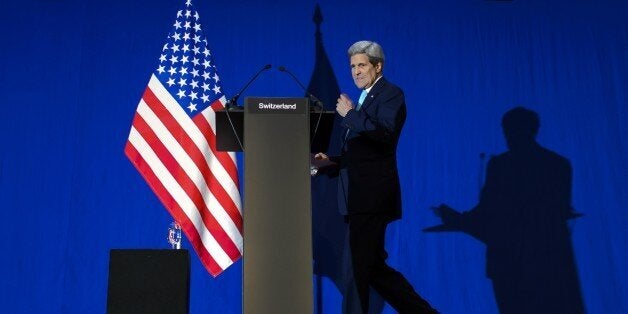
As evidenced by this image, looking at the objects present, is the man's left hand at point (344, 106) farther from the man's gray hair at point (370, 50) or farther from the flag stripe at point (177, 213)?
the flag stripe at point (177, 213)

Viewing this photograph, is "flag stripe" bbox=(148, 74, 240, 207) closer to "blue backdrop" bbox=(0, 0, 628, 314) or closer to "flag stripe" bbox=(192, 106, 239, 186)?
"flag stripe" bbox=(192, 106, 239, 186)

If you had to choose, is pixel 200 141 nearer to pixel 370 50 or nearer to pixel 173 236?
pixel 173 236

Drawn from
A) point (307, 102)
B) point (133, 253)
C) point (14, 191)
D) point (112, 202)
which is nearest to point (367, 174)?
point (307, 102)

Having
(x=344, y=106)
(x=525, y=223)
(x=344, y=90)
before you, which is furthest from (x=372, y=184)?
(x=525, y=223)

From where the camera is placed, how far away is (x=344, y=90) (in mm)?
3893

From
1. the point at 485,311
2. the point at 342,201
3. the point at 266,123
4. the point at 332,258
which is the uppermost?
the point at 266,123

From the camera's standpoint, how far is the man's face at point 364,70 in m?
2.76

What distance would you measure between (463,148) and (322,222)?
102cm

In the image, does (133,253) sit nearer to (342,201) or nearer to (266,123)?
(266,123)

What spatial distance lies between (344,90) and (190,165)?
42.3 inches

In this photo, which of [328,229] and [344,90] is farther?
[344,90]

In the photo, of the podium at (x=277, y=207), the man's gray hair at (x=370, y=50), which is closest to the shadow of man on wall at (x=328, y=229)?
the man's gray hair at (x=370, y=50)

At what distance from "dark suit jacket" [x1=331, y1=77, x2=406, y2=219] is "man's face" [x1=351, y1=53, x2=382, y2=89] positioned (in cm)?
6

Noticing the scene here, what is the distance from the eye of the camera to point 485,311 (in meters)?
3.72
